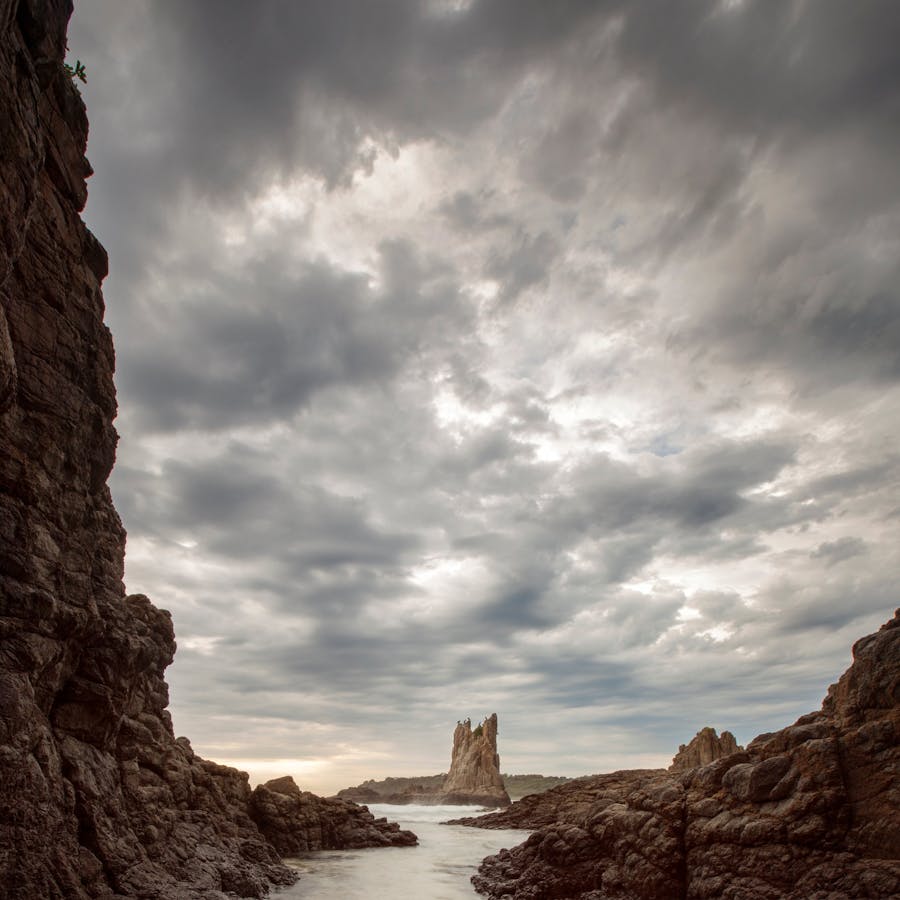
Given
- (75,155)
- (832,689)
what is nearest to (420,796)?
(832,689)

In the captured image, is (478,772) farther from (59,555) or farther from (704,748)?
(59,555)

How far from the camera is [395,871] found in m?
33.5

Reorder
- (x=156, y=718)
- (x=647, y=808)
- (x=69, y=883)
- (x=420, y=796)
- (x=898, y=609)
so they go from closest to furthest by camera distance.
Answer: (x=69, y=883)
(x=898, y=609)
(x=647, y=808)
(x=156, y=718)
(x=420, y=796)

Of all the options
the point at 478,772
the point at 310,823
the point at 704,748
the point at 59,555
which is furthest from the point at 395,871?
the point at 478,772

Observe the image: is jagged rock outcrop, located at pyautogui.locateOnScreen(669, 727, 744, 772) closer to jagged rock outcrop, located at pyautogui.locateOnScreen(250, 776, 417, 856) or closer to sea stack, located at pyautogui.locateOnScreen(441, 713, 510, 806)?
jagged rock outcrop, located at pyautogui.locateOnScreen(250, 776, 417, 856)

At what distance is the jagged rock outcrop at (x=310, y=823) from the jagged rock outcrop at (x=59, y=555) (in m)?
16.1

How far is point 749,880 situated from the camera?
16.7 meters

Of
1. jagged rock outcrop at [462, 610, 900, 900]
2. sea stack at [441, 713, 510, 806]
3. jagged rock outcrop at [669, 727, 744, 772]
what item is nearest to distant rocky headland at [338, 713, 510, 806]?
sea stack at [441, 713, 510, 806]

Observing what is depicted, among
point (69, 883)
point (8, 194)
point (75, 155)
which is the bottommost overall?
point (69, 883)

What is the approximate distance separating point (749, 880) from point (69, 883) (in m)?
18.5

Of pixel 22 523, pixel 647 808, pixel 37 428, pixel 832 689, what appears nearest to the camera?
pixel 22 523

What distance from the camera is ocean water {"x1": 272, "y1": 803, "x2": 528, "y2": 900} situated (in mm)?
26766

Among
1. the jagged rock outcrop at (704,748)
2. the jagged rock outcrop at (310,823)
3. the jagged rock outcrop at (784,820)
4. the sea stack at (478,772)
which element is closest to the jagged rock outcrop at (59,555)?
the jagged rock outcrop at (784,820)

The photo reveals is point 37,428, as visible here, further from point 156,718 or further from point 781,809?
point 781,809
